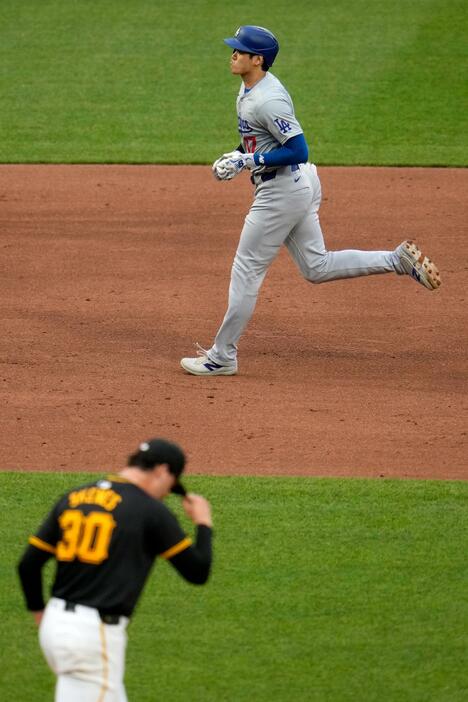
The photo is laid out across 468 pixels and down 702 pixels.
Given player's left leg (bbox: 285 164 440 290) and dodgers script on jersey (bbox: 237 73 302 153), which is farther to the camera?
player's left leg (bbox: 285 164 440 290)

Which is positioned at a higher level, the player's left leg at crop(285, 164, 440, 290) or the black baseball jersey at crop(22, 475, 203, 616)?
the black baseball jersey at crop(22, 475, 203, 616)

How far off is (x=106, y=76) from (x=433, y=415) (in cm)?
954

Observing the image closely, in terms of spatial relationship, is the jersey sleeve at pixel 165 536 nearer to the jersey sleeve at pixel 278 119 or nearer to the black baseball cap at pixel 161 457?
the black baseball cap at pixel 161 457

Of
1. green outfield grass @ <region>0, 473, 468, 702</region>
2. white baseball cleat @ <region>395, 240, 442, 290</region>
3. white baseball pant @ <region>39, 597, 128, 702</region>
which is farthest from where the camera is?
white baseball cleat @ <region>395, 240, 442, 290</region>

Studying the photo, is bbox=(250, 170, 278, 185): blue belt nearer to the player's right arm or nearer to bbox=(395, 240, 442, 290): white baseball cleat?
bbox=(395, 240, 442, 290): white baseball cleat

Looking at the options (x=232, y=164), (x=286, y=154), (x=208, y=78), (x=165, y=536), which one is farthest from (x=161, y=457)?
(x=208, y=78)

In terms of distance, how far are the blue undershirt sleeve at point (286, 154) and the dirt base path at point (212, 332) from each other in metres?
1.44

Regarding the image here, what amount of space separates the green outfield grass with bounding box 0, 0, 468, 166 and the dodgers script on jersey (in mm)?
5354

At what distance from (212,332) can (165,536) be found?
5.21 meters

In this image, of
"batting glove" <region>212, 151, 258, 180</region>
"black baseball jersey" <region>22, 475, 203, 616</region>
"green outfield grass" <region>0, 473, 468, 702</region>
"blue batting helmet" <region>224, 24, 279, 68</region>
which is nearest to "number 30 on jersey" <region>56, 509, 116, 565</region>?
"black baseball jersey" <region>22, 475, 203, 616</region>

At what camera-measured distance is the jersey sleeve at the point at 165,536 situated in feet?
14.9

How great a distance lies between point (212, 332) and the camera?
9719 mm

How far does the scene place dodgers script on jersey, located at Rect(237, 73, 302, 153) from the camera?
8.33 meters

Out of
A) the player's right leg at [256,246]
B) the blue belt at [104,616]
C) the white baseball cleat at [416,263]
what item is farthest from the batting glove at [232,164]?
the blue belt at [104,616]
